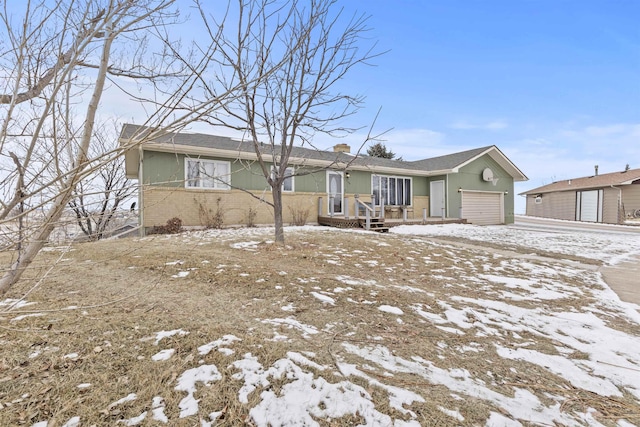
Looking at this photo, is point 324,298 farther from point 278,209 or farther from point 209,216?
point 209,216

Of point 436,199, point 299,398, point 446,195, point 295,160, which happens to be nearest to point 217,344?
point 299,398

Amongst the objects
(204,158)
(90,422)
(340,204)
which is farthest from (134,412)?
(340,204)

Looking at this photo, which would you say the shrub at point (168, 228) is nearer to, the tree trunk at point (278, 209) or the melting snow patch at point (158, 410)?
the tree trunk at point (278, 209)

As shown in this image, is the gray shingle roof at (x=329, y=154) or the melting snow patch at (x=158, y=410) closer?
the melting snow patch at (x=158, y=410)

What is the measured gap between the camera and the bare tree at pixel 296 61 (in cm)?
583

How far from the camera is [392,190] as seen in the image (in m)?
16.9

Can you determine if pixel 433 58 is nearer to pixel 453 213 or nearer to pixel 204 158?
pixel 453 213

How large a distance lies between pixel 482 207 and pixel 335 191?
34.1 ft

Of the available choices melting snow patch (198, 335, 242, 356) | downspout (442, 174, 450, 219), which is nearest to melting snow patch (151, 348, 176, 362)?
melting snow patch (198, 335, 242, 356)

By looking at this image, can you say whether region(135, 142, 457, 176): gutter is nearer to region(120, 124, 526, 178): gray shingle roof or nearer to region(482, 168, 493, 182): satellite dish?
region(120, 124, 526, 178): gray shingle roof

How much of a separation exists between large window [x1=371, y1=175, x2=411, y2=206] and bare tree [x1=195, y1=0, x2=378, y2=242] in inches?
378

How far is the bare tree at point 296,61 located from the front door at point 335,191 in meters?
7.53

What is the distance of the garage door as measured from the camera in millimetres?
17922

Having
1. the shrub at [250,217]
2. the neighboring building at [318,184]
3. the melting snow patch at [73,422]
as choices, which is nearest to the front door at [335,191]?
the neighboring building at [318,184]
